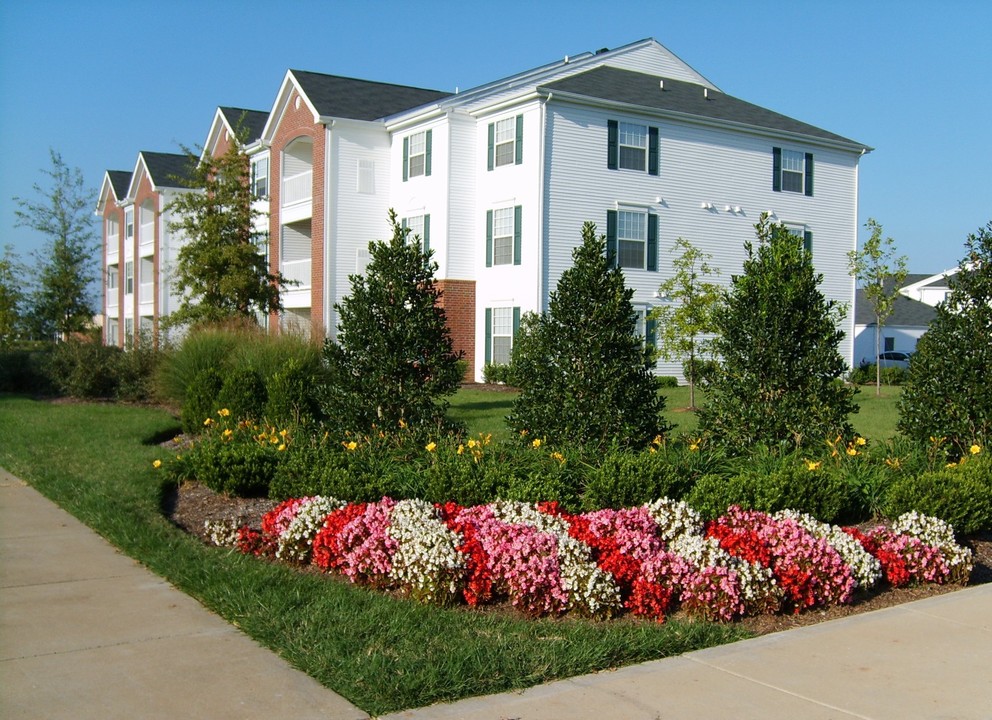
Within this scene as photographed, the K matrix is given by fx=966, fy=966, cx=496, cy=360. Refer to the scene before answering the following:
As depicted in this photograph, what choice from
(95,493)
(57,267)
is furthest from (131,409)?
(57,267)

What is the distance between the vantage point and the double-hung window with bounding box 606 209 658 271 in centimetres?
2627

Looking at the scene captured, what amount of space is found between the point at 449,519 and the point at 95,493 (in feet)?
13.7

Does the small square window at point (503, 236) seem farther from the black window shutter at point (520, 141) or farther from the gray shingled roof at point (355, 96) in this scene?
the gray shingled roof at point (355, 96)

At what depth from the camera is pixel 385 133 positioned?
2894 centimetres

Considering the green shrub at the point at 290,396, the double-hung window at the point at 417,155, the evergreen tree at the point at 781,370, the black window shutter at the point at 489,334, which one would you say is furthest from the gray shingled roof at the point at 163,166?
the evergreen tree at the point at 781,370

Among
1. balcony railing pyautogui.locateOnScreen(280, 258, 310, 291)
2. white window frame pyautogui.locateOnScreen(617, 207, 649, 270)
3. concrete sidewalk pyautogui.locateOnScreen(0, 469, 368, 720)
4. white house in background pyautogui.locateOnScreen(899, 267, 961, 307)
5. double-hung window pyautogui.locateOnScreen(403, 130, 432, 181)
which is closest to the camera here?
concrete sidewalk pyautogui.locateOnScreen(0, 469, 368, 720)

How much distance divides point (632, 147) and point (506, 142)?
359cm

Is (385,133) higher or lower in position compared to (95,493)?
higher

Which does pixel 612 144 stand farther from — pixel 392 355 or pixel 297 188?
pixel 392 355

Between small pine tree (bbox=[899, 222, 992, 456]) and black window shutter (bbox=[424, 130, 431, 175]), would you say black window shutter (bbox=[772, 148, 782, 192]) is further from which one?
small pine tree (bbox=[899, 222, 992, 456])

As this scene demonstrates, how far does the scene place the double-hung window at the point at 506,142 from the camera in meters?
25.4

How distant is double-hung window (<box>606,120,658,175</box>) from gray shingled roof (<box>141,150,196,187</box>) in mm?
22748

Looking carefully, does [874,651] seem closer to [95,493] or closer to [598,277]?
[598,277]

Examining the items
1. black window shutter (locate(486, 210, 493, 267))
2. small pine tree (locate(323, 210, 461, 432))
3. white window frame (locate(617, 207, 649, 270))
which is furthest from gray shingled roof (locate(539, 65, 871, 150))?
small pine tree (locate(323, 210, 461, 432))
